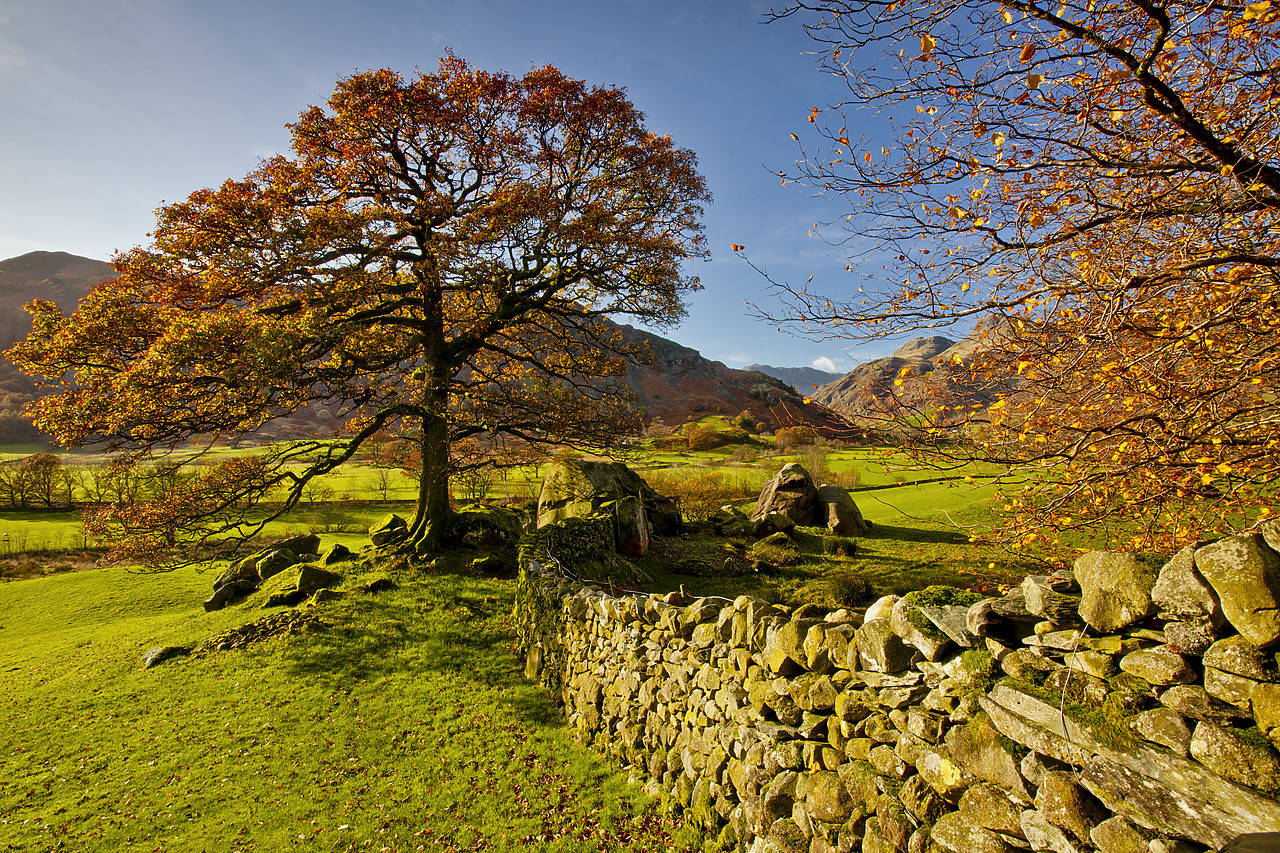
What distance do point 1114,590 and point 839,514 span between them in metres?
17.6

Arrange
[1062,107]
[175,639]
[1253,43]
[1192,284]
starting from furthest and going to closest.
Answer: [175,639]
[1192,284]
[1062,107]
[1253,43]

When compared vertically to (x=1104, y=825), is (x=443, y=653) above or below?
below

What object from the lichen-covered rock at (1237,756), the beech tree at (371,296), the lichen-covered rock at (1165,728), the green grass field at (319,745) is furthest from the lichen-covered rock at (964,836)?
the beech tree at (371,296)

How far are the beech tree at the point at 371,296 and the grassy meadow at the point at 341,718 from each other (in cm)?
307

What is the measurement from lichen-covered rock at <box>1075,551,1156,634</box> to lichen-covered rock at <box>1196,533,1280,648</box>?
305 millimetres

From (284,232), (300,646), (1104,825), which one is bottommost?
(300,646)

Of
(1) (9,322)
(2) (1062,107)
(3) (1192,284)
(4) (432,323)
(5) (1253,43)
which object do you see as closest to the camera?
(5) (1253,43)

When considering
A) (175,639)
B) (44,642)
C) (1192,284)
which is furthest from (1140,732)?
(44,642)

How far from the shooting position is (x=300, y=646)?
36.0 feet

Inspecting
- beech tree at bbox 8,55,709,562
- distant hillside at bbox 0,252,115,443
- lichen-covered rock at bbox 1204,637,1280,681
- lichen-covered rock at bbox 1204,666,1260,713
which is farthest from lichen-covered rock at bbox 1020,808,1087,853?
distant hillside at bbox 0,252,115,443

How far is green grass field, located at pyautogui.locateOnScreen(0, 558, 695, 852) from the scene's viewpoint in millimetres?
5887

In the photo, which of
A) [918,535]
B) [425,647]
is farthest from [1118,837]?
[918,535]

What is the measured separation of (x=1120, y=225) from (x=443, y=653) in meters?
12.1

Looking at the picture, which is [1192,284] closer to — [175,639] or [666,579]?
[666,579]
